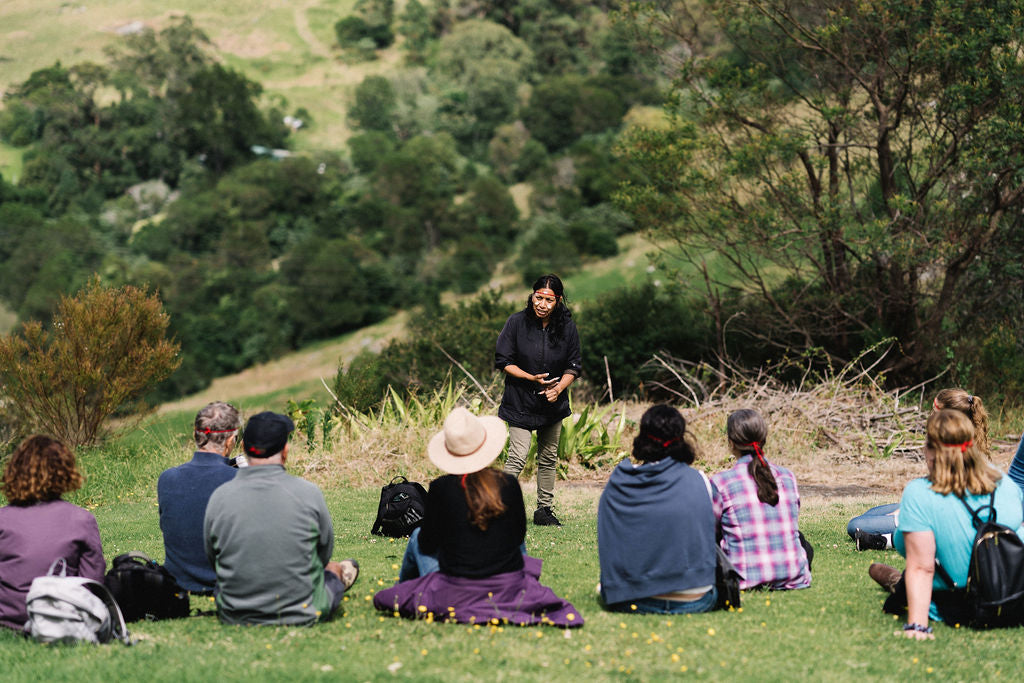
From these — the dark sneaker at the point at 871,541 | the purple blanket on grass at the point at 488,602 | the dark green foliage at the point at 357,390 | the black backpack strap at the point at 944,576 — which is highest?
the black backpack strap at the point at 944,576

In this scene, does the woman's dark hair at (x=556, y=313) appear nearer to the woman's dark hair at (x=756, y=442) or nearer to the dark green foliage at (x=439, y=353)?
the woman's dark hair at (x=756, y=442)

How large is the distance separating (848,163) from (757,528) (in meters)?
12.9

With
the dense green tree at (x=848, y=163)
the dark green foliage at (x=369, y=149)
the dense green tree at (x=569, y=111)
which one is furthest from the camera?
the dark green foliage at (x=369, y=149)

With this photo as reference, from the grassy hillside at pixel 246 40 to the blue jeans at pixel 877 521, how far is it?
108727mm

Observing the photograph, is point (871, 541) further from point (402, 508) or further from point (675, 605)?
point (402, 508)

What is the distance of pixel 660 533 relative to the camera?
4.88 meters

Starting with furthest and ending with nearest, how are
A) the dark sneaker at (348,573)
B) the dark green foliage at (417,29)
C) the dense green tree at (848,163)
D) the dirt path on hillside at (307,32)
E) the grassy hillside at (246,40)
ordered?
the dirt path on hillside at (307,32), the dark green foliage at (417,29), the grassy hillside at (246,40), the dense green tree at (848,163), the dark sneaker at (348,573)

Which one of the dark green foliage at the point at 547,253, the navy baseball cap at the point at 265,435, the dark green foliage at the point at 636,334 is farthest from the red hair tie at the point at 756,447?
the dark green foliage at the point at 547,253

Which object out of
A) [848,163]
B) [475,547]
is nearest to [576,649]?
[475,547]

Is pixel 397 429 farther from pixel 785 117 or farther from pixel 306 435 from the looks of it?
pixel 785 117

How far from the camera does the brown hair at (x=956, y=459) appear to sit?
446 cm

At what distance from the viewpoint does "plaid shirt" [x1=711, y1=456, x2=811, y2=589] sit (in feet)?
17.5

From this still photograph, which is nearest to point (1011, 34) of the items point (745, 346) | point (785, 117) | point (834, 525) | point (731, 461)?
point (785, 117)

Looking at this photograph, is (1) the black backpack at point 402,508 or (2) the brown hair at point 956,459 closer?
(2) the brown hair at point 956,459
